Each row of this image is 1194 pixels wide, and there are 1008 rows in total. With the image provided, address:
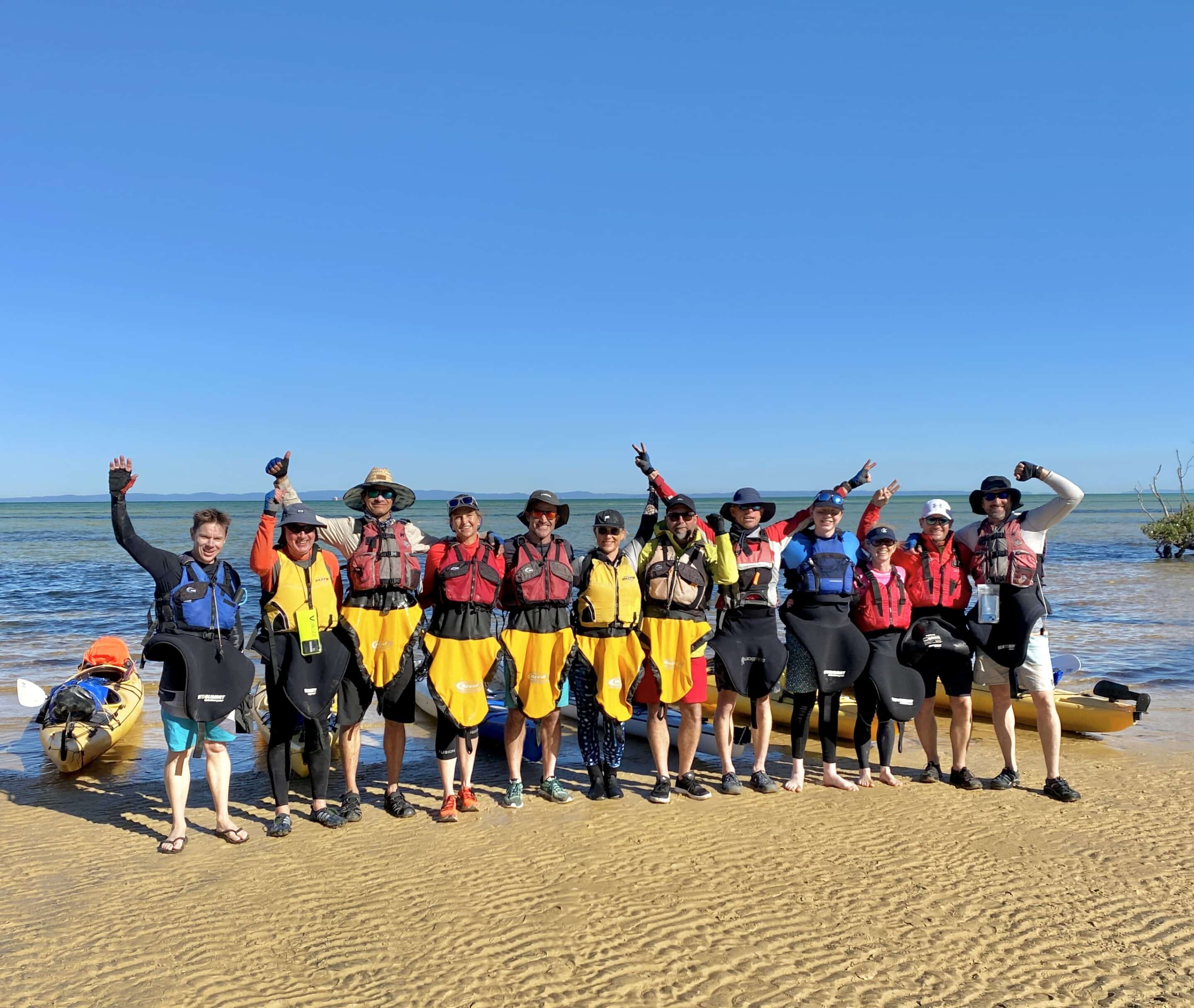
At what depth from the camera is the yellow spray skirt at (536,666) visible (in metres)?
5.70

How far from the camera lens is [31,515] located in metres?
94.4

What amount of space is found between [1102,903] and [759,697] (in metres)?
2.38

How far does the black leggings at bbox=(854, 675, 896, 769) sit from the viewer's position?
609cm

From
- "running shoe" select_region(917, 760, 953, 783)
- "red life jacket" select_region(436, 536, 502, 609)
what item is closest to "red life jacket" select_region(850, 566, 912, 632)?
"running shoe" select_region(917, 760, 953, 783)

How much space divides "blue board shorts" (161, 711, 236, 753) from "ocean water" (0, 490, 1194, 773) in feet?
10.9

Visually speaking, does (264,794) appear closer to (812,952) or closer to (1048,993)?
(812,952)

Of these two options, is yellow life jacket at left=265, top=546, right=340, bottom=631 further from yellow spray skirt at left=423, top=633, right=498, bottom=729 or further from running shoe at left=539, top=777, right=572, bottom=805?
running shoe at left=539, top=777, right=572, bottom=805

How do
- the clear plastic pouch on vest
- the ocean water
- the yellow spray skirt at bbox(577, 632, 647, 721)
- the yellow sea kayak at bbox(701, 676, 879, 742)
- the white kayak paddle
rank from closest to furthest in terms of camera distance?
1. the yellow spray skirt at bbox(577, 632, 647, 721)
2. the clear plastic pouch on vest
3. the white kayak paddle
4. the yellow sea kayak at bbox(701, 676, 879, 742)
5. the ocean water

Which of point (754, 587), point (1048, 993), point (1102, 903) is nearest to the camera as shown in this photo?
point (1048, 993)

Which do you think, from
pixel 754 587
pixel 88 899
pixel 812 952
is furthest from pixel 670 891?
pixel 88 899

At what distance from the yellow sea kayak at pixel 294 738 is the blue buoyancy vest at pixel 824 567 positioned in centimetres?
345

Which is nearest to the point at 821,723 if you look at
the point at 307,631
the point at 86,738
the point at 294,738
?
the point at 307,631

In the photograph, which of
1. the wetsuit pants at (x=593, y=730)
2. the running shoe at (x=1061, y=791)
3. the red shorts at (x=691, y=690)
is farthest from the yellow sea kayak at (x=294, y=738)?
the running shoe at (x=1061, y=791)

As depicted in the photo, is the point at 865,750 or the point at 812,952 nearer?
the point at 812,952
